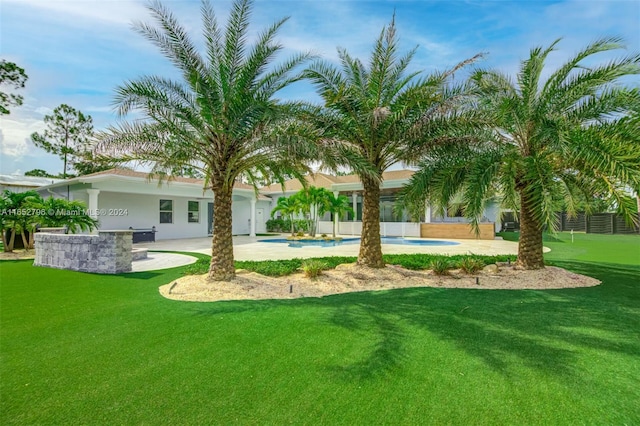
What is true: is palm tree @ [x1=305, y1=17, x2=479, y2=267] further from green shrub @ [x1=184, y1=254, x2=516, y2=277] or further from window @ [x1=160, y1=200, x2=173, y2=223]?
window @ [x1=160, y1=200, x2=173, y2=223]

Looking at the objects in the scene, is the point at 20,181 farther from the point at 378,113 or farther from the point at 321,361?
the point at 321,361

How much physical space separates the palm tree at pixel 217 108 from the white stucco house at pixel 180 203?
221 inches

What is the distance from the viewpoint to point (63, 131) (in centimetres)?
3656

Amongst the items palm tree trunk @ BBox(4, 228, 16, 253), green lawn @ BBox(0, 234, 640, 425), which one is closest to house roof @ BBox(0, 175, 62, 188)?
palm tree trunk @ BBox(4, 228, 16, 253)

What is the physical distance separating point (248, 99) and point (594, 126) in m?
9.03

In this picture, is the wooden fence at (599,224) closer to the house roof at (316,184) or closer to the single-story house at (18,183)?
the house roof at (316,184)

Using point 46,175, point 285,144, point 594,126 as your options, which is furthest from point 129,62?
point 46,175

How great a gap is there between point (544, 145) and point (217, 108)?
921cm

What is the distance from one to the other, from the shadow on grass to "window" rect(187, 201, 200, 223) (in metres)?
19.7

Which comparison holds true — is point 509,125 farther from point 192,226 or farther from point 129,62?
point 192,226

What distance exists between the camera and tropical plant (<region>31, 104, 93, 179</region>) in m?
35.7

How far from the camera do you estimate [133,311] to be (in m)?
6.59

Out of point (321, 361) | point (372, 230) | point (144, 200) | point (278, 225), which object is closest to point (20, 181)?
point (144, 200)

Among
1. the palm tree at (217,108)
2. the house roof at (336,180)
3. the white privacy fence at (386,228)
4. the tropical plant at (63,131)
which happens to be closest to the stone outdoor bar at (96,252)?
the palm tree at (217,108)
